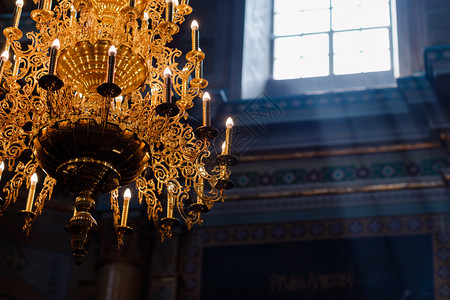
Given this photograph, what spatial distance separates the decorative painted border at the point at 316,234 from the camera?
7992 millimetres

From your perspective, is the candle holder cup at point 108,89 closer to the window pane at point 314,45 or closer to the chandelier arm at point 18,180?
the chandelier arm at point 18,180

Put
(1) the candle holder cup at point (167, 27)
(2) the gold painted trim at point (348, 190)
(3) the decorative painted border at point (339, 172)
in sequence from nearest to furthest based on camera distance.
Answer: (1) the candle holder cup at point (167, 27), (2) the gold painted trim at point (348, 190), (3) the decorative painted border at point (339, 172)

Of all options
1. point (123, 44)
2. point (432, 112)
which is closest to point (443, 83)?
point (432, 112)

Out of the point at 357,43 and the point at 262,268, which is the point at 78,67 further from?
the point at 357,43

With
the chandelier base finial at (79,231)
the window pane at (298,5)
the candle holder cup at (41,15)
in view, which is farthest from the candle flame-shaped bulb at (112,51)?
the window pane at (298,5)

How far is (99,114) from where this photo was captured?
4.82m

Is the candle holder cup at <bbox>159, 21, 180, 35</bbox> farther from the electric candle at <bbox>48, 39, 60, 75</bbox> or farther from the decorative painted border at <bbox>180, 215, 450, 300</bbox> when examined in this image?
the decorative painted border at <bbox>180, 215, 450, 300</bbox>

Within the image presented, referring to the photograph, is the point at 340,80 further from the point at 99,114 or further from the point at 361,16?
the point at 99,114

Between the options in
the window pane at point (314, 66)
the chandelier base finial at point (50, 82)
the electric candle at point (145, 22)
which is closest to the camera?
the chandelier base finial at point (50, 82)

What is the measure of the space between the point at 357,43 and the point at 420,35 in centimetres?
95

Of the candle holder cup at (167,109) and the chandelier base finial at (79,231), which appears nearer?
the candle holder cup at (167,109)

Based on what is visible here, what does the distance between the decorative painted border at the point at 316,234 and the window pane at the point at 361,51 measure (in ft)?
6.78

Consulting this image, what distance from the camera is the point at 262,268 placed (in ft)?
27.3

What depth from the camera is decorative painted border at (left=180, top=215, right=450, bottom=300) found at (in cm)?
799
